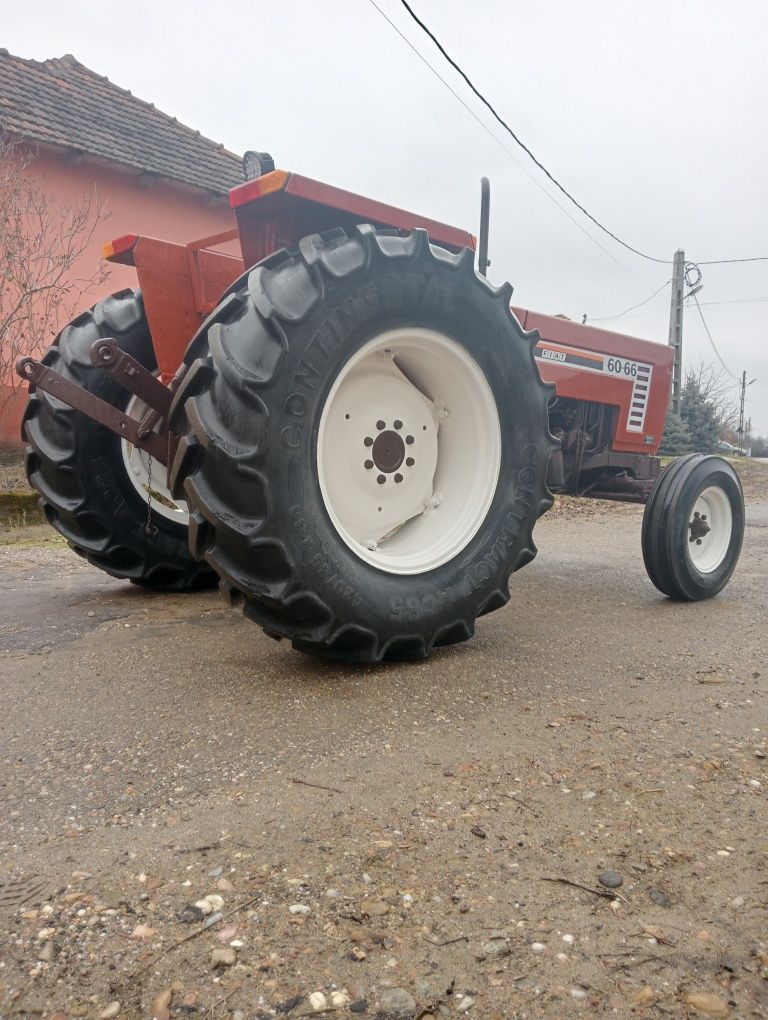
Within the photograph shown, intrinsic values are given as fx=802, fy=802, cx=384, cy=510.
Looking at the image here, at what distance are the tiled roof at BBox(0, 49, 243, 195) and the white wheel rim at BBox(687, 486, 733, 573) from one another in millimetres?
9029

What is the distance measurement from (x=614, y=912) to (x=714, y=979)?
0.19 metres

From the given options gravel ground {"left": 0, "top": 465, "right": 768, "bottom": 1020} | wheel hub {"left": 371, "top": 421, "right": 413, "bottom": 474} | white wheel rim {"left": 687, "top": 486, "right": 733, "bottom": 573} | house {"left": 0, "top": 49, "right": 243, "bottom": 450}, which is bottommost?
gravel ground {"left": 0, "top": 465, "right": 768, "bottom": 1020}

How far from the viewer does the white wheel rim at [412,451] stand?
9.12 ft

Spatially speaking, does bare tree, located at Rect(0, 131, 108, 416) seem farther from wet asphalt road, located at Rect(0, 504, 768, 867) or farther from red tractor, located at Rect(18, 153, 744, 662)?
wet asphalt road, located at Rect(0, 504, 768, 867)

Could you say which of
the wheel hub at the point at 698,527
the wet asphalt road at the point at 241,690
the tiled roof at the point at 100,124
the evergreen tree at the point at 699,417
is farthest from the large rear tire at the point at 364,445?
the evergreen tree at the point at 699,417

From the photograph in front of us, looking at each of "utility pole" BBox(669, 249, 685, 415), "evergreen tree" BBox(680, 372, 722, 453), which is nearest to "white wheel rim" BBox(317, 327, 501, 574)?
"evergreen tree" BBox(680, 372, 722, 453)

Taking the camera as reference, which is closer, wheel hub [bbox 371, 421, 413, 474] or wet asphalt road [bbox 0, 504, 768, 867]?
wet asphalt road [bbox 0, 504, 768, 867]

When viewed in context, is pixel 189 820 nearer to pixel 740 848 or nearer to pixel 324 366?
pixel 740 848

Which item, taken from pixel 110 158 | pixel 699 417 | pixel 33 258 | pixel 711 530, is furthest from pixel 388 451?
pixel 699 417

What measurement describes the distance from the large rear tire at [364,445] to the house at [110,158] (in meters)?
7.13

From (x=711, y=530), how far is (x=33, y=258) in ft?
25.8

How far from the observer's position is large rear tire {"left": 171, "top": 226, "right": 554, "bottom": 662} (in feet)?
7.36

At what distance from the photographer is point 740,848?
1.62m

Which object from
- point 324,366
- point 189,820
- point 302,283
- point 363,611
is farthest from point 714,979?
point 302,283
